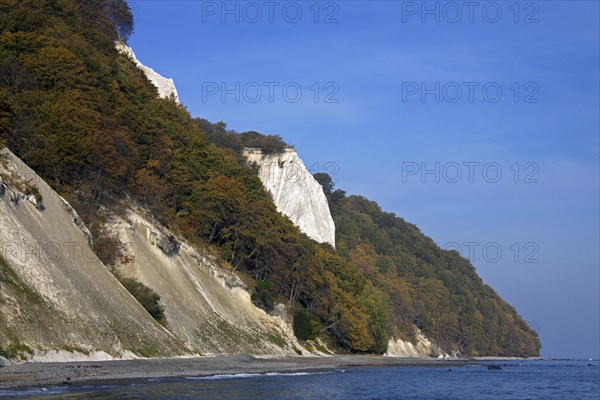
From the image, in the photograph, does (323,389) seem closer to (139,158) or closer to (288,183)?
(139,158)

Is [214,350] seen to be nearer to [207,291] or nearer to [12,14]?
[207,291]

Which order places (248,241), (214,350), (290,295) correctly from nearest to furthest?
1. (214,350)
2. (248,241)
3. (290,295)

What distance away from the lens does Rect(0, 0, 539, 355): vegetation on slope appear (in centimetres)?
5200

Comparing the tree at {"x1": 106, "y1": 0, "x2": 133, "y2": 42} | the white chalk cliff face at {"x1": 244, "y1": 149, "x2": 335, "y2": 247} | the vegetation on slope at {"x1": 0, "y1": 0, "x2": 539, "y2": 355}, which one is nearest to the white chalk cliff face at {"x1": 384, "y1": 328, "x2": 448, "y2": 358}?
the vegetation on slope at {"x1": 0, "y1": 0, "x2": 539, "y2": 355}

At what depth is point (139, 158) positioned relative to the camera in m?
63.5

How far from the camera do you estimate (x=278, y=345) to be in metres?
68.4

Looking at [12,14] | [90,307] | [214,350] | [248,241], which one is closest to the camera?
[90,307]

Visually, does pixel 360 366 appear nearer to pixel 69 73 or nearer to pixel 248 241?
pixel 248 241

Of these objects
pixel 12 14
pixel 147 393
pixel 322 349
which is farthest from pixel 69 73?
pixel 322 349

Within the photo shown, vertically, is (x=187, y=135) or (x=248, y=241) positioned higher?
(x=187, y=135)

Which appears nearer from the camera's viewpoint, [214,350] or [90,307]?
[90,307]

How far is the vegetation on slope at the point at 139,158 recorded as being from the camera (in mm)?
52000

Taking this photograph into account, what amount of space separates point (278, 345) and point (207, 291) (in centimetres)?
1031

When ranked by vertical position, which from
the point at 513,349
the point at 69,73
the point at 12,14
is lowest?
the point at 513,349
